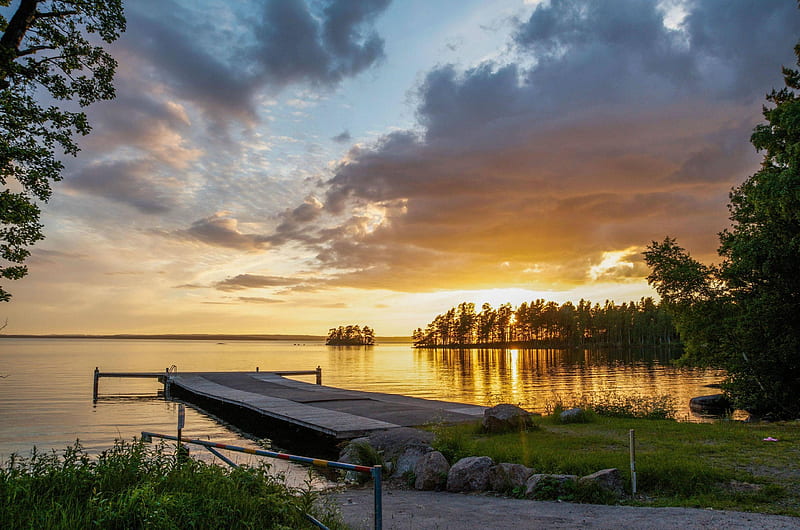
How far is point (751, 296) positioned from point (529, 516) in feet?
80.6

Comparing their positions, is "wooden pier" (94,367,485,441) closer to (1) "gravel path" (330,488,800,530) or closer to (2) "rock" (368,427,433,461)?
(2) "rock" (368,427,433,461)

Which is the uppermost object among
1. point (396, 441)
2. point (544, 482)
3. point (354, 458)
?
point (544, 482)

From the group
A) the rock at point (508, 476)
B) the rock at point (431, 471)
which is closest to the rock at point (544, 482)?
the rock at point (508, 476)

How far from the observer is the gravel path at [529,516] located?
27.9 ft

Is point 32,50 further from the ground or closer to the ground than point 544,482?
further from the ground

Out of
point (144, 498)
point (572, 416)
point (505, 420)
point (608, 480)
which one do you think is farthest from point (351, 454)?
point (572, 416)

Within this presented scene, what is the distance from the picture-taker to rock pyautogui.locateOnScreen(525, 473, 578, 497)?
1088cm

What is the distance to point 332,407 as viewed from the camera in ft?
86.6

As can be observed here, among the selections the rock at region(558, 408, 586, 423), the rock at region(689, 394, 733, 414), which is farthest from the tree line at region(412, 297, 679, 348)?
the rock at region(558, 408, 586, 423)

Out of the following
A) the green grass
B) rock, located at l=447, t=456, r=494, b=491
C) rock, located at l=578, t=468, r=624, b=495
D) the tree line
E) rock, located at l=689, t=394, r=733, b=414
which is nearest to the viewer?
the green grass

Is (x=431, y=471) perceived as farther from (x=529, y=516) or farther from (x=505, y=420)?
(x=505, y=420)

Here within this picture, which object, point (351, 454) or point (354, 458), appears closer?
point (354, 458)

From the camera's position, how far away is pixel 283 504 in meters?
7.46

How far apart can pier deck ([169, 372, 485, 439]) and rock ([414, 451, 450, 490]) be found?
6.13 meters
